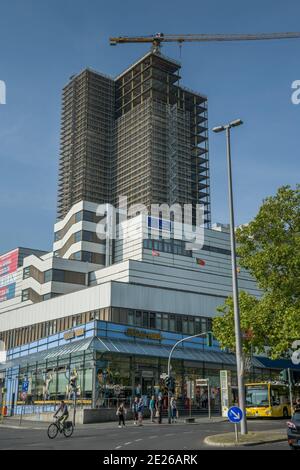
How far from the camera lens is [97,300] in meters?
56.8

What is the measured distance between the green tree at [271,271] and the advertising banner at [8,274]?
85.7 metres

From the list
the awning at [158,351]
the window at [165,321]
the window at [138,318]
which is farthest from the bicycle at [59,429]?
the window at [165,321]

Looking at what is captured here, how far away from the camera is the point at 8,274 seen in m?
118

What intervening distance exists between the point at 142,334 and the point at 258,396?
46.8 ft

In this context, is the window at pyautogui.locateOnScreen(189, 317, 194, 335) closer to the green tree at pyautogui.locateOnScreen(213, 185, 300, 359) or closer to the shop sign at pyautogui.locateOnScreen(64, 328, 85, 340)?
the shop sign at pyautogui.locateOnScreen(64, 328, 85, 340)

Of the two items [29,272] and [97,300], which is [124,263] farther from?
[29,272]

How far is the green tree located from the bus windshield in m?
9.74

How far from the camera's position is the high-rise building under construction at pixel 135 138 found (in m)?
132

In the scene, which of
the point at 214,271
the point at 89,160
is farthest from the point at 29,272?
the point at 89,160

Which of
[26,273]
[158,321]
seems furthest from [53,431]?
[26,273]

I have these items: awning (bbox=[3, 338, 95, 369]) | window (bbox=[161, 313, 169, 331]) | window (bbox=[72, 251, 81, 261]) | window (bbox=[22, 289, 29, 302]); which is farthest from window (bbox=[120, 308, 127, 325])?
window (bbox=[22, 289, 29, 302])
